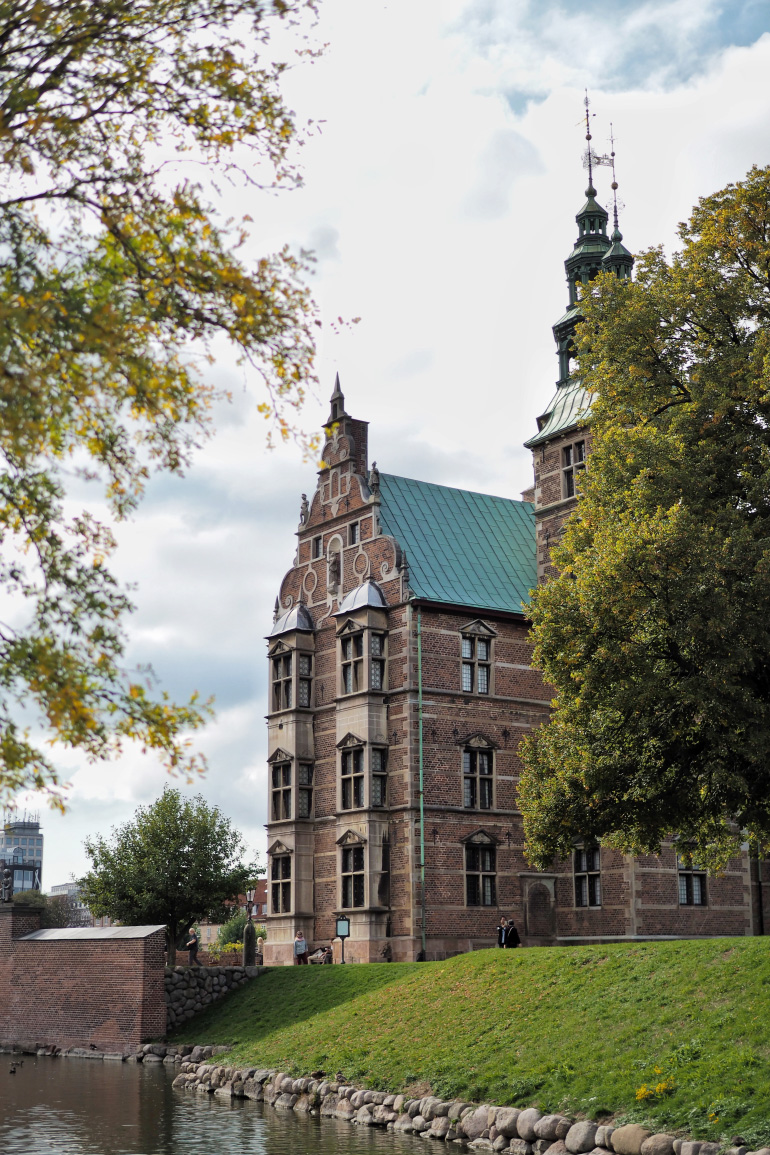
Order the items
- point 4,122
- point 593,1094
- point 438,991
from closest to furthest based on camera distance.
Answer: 1. point 4,122
2. point 593,1094
3. point 438,991

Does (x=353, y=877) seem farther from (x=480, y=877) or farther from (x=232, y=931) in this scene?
(x=232, y=931)

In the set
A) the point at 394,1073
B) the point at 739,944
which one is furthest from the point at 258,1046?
the point at 739,944

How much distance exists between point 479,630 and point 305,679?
6.21 m

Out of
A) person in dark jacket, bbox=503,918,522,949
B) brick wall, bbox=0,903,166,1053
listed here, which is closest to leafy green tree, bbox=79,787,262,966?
brick wall, bbox=0,903,166,1053

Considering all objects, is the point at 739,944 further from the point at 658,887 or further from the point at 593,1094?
the point at 658,887

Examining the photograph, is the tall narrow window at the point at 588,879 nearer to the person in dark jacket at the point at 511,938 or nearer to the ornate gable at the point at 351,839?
the person in dark jacket at the point at 511,938

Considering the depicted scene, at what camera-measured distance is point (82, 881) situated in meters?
50.6

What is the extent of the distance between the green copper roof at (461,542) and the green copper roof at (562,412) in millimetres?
3539

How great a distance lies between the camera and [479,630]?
40.4 meters

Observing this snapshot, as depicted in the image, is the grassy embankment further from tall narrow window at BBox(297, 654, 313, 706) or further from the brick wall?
tall narrow window at BBox(297, 654, 313, 706)

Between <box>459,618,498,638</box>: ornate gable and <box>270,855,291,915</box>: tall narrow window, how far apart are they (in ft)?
31.0

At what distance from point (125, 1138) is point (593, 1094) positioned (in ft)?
25.1

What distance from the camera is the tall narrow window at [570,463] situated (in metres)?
42.4

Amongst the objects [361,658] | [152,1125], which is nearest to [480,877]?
[361,658]
